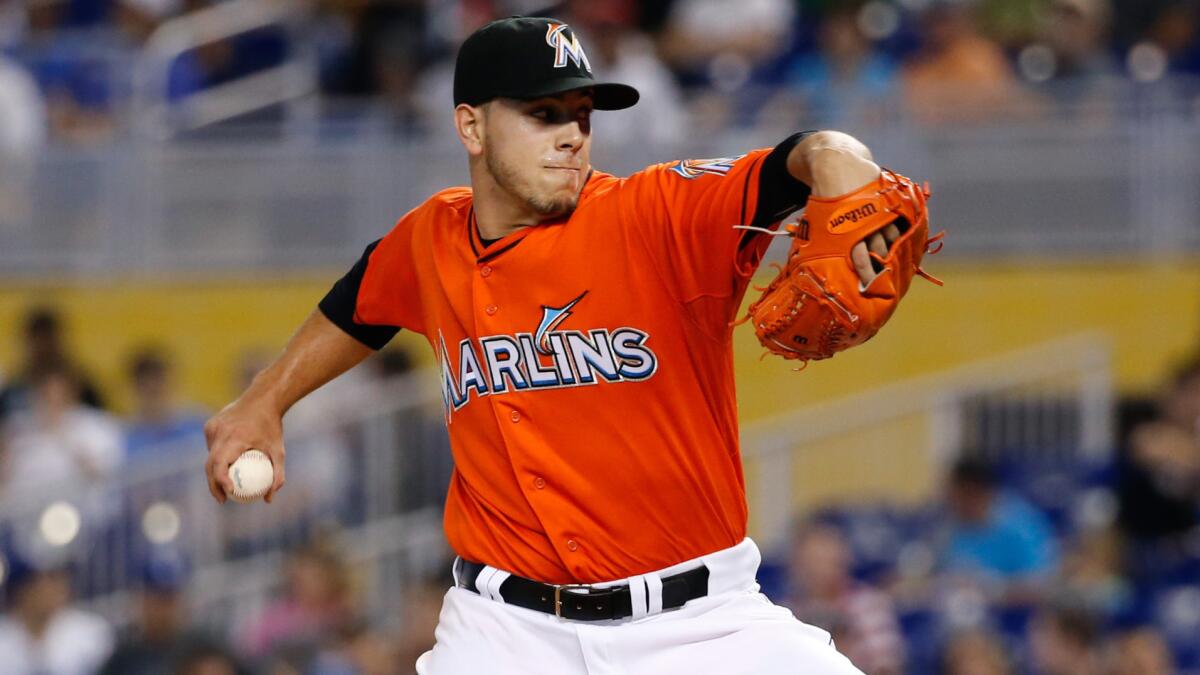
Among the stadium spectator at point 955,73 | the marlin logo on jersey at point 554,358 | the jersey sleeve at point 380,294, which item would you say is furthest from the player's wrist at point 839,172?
the stadium spectator at point 955,73

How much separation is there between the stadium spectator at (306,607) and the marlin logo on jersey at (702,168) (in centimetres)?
528

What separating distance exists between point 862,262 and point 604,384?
877 mm

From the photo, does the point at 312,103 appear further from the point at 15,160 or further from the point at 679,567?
the point at 679,567

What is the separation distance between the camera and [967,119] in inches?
481

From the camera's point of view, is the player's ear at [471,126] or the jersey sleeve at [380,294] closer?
the player's ear at [471,126]

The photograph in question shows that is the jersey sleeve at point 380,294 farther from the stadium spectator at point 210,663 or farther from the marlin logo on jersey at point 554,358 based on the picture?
the stadium spectator at point 210,663

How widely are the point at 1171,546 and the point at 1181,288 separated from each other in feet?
9.39

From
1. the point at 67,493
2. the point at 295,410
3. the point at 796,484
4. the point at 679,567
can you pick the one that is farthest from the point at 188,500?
the point at 679,567

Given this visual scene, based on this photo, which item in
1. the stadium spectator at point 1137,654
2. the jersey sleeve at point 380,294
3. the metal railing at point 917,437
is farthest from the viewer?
the metal railing at point 917,437

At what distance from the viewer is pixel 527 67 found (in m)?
4.80

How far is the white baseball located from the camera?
5270mm

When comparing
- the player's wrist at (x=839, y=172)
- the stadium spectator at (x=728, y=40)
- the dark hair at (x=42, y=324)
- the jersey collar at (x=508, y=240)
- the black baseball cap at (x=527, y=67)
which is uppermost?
the stadium spectator at (x=728, y=40)

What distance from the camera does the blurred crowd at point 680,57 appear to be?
487 inches

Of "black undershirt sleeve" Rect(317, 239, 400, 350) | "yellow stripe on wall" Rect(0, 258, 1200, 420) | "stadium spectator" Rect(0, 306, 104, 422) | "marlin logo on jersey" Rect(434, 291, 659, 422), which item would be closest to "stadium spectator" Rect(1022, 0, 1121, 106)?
"yellow stripe on wall" Rect(0, 258, 1200, 420)
